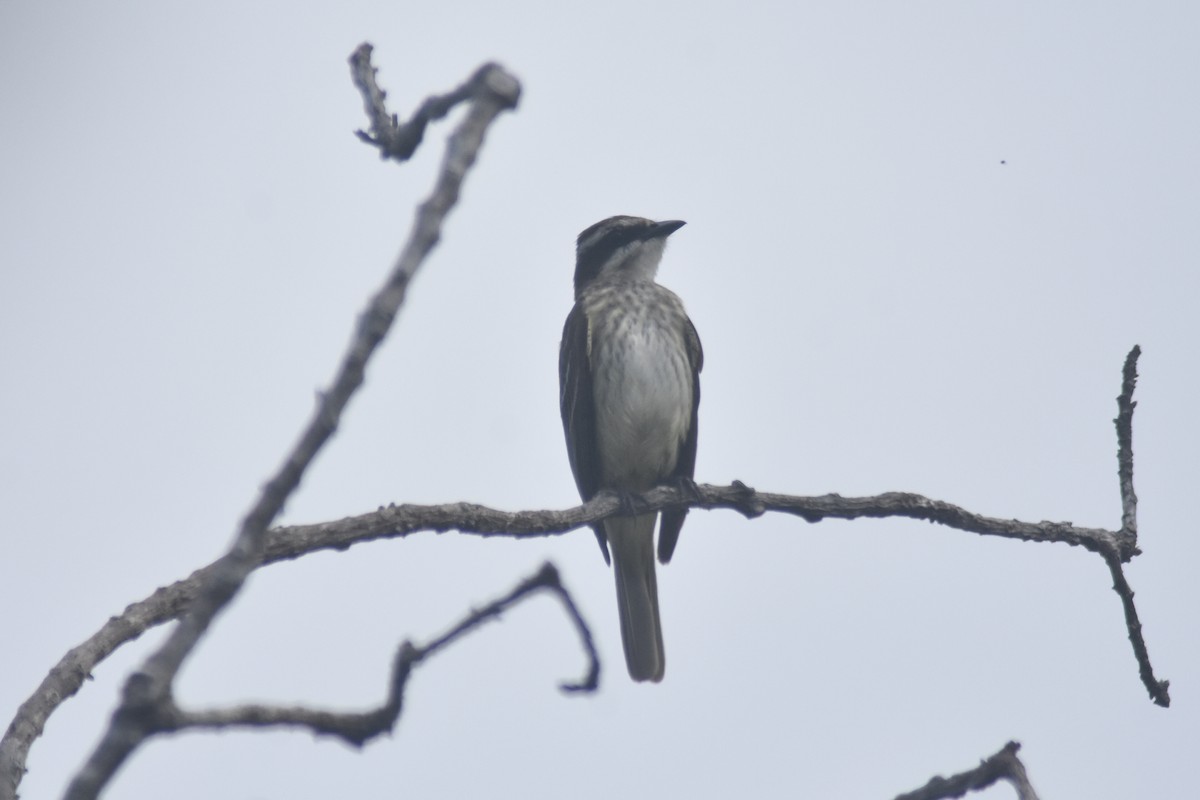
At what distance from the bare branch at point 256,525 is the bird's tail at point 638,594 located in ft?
22.1

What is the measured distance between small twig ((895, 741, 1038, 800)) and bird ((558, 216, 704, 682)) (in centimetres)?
551

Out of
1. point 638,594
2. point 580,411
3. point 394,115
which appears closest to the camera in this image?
point 394,115

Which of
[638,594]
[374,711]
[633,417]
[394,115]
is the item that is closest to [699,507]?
[633,417]

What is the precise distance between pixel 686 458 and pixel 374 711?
263 inches

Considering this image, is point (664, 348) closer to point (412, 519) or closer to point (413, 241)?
point (412, 519)

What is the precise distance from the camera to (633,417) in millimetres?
8383

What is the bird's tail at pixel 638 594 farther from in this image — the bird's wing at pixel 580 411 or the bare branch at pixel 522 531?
the bare branch at pixel 522 531

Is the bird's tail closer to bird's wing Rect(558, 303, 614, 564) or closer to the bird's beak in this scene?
bird's wing Rect(558, 303, 614, 564)

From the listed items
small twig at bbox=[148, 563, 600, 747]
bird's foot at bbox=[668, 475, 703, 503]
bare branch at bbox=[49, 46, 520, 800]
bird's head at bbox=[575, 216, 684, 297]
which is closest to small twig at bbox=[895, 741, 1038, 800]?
small twig at bbox=[148, 563, 600, 747]

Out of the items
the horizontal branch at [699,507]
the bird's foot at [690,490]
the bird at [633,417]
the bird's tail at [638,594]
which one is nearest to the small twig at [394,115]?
the horizontal branch at [699,507]

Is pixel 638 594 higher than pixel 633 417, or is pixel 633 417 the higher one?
pixel 633 417

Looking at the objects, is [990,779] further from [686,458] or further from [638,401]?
[686,458]

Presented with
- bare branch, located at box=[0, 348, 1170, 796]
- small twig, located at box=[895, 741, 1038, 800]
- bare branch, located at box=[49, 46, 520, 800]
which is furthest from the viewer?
bare branch, located at box=[0, 348, 1170, 796]

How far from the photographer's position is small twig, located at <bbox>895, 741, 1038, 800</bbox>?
2.49 m
